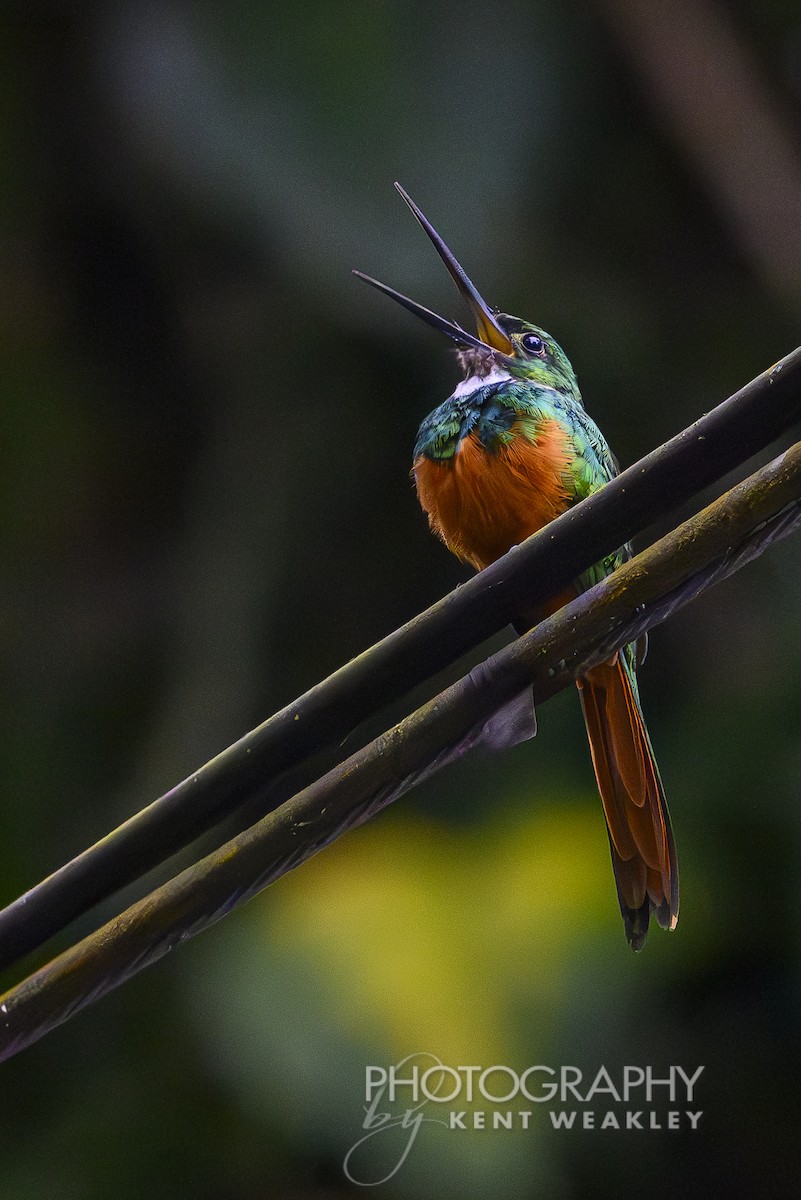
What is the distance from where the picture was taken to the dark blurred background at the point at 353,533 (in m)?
4.77

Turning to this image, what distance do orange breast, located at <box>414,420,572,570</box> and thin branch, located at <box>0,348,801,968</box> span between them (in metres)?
1.12

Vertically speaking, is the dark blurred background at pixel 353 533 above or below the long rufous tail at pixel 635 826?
above

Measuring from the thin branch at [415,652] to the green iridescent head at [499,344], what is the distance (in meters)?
1.35

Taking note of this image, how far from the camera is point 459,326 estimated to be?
2.49 metres

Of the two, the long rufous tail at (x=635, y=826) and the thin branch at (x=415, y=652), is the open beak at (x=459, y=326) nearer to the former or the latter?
the long rufous tail at (x=635, y=826)

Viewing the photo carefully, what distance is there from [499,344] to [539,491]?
50 cm

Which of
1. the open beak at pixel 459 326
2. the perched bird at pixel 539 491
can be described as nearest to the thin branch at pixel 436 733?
the perched bird at pixel 539 491

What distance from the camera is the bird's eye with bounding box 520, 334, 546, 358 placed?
8.57 feet

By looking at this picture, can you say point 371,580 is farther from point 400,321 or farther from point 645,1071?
point 645,1071

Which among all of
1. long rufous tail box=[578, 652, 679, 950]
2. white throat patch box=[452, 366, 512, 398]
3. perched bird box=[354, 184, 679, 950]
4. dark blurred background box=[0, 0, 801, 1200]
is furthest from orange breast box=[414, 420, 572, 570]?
dark blurred background box=[0, 0, 801, 1200]

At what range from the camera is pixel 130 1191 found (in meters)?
5.12

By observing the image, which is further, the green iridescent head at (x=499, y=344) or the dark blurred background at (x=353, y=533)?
the dark blurred background at (x=353, y=533)

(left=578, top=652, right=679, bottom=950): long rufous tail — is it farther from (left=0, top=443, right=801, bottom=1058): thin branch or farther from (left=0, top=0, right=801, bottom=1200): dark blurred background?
(left=0, top=0, right=801, bottom=1200): dark blurred background

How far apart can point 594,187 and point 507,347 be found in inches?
171
